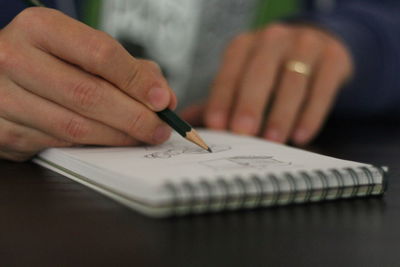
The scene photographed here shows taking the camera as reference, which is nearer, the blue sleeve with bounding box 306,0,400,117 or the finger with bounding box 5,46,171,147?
the finger with bounding box 5,46,171,147

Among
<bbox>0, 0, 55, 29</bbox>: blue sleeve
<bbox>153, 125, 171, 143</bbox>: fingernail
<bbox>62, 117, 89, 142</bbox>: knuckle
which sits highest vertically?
<bbox>0, 0, 55, 29</bbox>: blue sleeve

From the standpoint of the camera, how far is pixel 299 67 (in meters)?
0.92

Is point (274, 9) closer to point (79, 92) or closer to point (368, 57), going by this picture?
point (368, 57)

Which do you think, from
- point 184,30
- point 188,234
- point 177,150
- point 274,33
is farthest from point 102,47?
point 184,30

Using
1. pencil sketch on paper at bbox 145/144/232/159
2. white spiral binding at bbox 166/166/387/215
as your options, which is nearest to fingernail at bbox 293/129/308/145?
pencil sketch on paper at bbox 145/144/232/159

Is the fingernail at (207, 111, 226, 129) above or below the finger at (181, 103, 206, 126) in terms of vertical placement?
above

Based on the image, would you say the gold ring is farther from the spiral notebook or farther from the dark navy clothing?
the spiral notebook

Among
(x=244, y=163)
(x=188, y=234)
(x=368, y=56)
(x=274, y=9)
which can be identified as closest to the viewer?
(x=188, y=234)

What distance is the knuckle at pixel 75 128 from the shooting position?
58 centimetres

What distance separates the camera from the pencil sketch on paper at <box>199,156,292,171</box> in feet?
1.57

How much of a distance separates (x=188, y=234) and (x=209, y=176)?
0.21 feet

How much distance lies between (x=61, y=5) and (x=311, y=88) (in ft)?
1.51

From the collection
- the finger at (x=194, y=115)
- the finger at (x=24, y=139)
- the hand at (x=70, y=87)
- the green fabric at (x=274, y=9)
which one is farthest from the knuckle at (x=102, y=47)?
the green fabric at (x=274, y=9)

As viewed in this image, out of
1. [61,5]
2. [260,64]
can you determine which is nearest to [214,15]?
[260,64]
